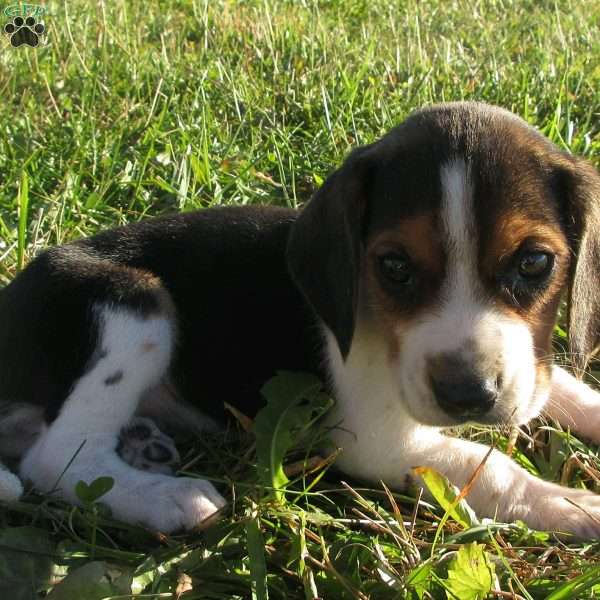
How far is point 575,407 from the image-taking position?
13.2 feet

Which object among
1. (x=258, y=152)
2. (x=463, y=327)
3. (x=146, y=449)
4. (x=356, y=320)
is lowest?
(x=146, y=449)

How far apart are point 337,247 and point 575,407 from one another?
1.41 metres

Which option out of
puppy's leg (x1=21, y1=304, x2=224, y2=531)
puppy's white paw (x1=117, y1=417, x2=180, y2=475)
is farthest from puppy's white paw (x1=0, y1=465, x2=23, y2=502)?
puppy's white paw (x1=117, y1=417, x2=180, y2=475)

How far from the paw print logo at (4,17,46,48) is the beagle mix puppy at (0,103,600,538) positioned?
11.6 ft

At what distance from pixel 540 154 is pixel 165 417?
1.95m

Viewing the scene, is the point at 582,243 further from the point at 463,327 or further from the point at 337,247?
the point at 337,247

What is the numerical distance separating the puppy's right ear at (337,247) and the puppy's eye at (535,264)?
576 mm

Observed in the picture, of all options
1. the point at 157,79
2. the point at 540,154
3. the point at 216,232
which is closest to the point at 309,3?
the point at 157,79

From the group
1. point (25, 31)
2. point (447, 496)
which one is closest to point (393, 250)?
point (447, 496)

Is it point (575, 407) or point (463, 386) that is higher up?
point (463, 386)

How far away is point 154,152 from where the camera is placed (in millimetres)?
5758

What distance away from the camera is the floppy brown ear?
3320 millimetres

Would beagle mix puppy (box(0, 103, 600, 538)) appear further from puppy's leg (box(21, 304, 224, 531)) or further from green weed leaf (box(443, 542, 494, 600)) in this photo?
green weed leaf (box(443, 542, 494, 600))

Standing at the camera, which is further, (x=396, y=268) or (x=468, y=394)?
(x=396, y=268)
